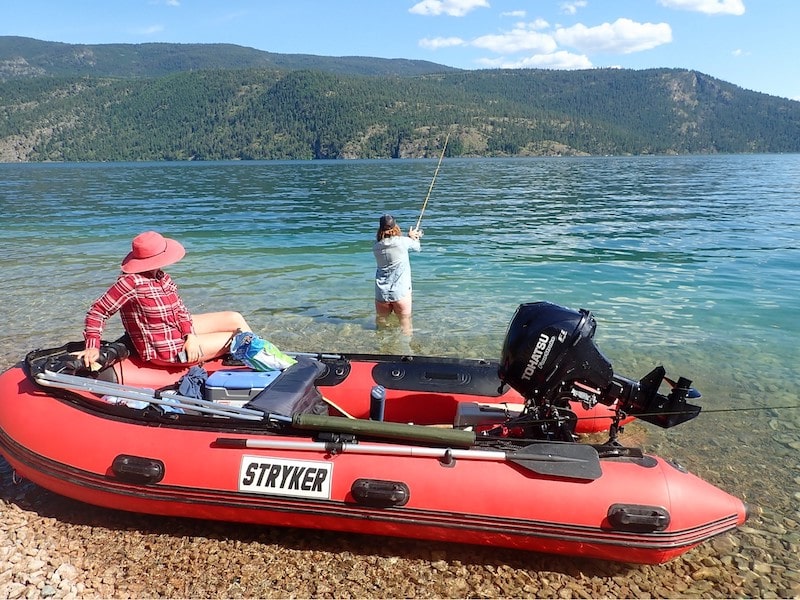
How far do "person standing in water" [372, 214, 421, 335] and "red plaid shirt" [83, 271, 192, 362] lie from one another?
3.08 metres

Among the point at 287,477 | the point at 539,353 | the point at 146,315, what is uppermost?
the point at 539,353

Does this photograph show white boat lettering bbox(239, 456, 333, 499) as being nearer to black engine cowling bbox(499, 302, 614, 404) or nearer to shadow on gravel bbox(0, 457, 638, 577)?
shadow on gravel bbox(0, 457, 638, 577)

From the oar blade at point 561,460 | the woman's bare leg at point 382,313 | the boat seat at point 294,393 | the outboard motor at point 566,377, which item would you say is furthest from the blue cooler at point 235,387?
the woman's bare leg at point 382,313

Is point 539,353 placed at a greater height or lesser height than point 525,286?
greater

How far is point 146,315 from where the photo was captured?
4773 mm

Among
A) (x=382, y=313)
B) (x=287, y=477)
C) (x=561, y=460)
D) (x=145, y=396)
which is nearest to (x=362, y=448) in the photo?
(x=287, y=477)

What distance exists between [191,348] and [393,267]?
132 inches

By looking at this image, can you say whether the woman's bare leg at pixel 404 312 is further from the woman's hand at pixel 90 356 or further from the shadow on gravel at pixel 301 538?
the shadow on gravel at pixel 301 538

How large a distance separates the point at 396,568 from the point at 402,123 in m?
164

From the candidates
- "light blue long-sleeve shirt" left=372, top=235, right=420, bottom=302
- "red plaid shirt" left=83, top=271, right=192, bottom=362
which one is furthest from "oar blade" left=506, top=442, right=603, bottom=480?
"light blue long-sleeve shirt" left=372, top=235, right=420, bottom=302

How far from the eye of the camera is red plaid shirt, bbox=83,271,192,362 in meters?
4.55

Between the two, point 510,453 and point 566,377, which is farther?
point 566,377

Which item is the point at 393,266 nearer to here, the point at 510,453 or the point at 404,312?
the point at 404,312

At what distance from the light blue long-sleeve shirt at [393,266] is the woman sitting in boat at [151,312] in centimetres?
291
